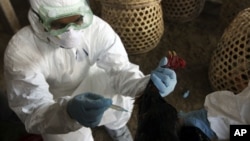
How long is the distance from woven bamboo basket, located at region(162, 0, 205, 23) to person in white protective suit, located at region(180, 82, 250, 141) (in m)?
0.74

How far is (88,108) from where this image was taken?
0.73m

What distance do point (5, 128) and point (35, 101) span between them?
0.35 metres

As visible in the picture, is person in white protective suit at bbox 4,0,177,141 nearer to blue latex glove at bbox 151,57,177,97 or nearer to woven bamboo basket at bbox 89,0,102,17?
blue latex glove at bbox 151,57,177,97

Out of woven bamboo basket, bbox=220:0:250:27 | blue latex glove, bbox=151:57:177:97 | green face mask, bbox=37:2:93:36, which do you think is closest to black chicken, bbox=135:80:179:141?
blue latex glove, bbox=151:57:177:97

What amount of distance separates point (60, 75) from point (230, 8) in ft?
2.84

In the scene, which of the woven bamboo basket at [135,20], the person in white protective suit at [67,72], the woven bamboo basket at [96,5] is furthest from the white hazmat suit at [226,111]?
the woven bamboo basket at [96,5]

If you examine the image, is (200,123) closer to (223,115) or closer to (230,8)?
(223,115)

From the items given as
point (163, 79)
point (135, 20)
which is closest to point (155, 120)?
point (163, 79)

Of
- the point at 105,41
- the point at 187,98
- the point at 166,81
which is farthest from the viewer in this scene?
the point at 187,98

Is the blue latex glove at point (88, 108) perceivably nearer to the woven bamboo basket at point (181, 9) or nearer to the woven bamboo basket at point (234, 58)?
the woven bamboo basket at point (234, 58)

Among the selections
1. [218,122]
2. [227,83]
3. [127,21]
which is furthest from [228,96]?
[127,21]

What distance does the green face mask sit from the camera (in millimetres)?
821

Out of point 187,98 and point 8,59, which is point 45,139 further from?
point 187,98

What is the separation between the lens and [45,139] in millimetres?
988
